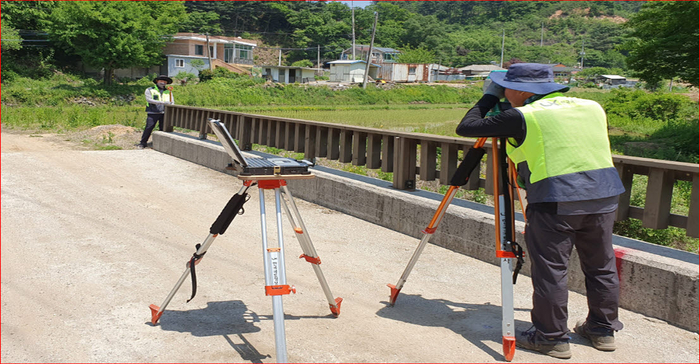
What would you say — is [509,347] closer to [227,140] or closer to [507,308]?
[507,308]

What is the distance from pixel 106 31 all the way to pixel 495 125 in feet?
181

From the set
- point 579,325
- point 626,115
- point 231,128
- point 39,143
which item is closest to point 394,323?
point 579,325

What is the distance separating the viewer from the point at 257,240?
732 centimetres

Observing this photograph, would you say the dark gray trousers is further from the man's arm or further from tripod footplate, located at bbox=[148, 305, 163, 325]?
tripod footplate, located at bbox=[148, 305, 163, 325]

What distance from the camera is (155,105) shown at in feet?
53.0

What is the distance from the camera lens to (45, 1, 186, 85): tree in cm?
5206

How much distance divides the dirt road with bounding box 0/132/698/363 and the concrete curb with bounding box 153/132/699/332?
0.13 metres

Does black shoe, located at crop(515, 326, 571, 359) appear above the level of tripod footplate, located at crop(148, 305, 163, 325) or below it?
above

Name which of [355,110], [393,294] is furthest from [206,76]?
[393,294]

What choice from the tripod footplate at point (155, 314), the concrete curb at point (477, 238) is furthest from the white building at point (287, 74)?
the tripod footplate at point (155, 314)

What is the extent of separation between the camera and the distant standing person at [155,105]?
15789 mm

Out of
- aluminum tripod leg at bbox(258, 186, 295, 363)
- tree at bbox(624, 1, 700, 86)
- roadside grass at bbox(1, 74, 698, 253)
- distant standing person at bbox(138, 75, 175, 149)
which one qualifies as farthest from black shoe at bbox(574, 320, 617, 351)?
tree at bbox(624, 1, 700, 86)

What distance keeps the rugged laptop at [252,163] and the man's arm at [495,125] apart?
114 cm

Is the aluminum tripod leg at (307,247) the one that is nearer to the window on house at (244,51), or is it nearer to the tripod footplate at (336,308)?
the tripod footplate at (336,308)
